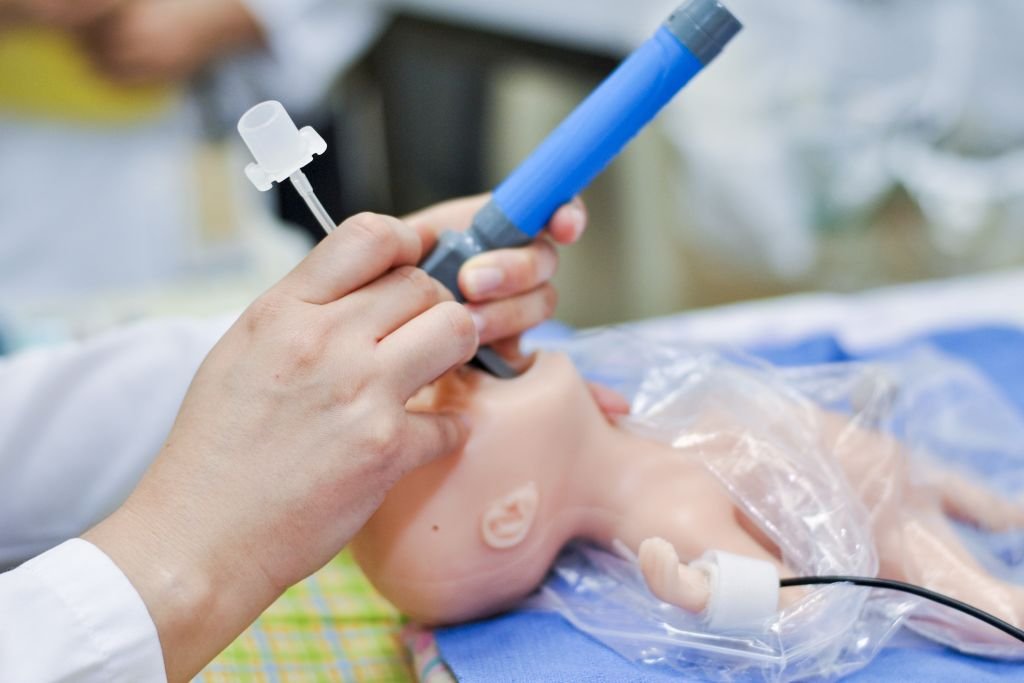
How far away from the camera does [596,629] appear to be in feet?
2.25

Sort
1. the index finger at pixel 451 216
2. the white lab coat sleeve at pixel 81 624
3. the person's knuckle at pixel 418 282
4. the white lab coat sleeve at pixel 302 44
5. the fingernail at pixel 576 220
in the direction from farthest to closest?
the white lab coat sleeve at pixel 302 44, the index finger at pixel 451 216, the fingernail at pixel 576 220, the person's knuckle at pixel 418 282, the white lab coat sleeve at pixel 81 624

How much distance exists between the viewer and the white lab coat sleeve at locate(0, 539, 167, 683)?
1.68 feet

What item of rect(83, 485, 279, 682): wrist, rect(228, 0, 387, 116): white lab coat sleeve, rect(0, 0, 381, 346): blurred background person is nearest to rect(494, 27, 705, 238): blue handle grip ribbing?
rect(83, 485, 279, 682): wrist

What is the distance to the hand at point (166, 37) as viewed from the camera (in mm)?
1835

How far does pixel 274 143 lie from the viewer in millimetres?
557

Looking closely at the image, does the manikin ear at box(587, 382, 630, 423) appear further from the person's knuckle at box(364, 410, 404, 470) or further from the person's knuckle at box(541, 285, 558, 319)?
the person's knuckle at box(364, 410, 404, 470)

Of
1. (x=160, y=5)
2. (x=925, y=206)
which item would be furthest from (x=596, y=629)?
(x=160, y=5)

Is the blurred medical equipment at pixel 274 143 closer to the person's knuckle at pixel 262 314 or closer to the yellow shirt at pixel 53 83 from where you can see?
the person's knuckle at pixel 262 314

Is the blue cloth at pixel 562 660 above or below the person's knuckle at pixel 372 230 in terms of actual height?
below

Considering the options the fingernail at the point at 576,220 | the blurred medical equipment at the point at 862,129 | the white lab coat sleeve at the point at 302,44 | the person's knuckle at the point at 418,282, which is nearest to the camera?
the person's knuckle at the point at 418,282

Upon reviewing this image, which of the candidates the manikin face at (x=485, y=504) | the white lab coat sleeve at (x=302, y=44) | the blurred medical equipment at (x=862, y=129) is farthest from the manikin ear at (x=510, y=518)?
the white lab coat sleeve at (x=302, y=44)

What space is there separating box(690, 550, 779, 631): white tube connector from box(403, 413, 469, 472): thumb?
19 cm

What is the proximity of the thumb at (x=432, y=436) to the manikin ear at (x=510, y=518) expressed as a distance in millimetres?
52

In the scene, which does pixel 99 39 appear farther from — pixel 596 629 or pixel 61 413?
pixel 596 629
